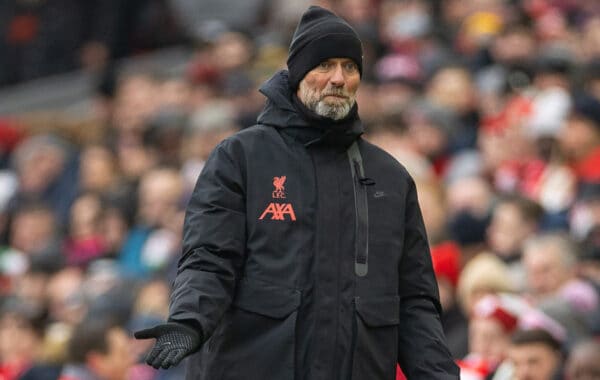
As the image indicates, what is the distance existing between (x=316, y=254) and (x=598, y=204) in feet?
14.6

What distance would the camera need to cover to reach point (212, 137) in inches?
558

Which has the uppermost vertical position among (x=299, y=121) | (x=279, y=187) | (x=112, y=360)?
(x=299, y=121)

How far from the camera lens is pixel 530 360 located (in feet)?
27.4

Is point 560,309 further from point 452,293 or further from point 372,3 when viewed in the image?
point 372,3

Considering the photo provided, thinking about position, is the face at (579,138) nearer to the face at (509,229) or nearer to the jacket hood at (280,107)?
the face at (509,229)

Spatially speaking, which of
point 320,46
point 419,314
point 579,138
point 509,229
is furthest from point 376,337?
point 579,138

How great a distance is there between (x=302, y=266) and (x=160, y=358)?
705mm

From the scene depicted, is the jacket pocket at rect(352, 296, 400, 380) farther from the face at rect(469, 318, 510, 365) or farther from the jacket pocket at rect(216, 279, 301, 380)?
the face at rect(469, 318, 510, 365)

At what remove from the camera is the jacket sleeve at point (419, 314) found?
20.7ft

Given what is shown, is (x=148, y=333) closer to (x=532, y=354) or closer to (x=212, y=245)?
(x=212, y=245)

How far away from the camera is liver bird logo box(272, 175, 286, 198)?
20.5ft

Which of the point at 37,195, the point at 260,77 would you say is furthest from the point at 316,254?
the point at 260,77

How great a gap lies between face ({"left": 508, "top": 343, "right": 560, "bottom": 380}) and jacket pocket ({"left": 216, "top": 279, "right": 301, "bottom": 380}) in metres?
2.51

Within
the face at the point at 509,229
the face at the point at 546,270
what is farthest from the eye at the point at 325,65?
the face at the point at 509,229
